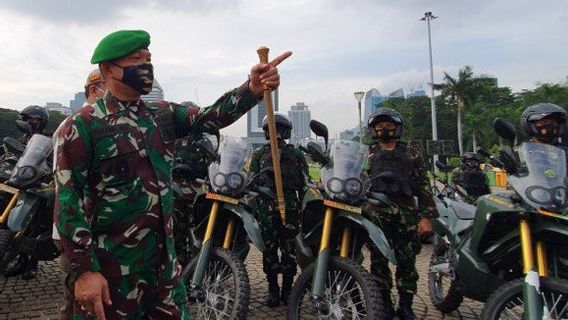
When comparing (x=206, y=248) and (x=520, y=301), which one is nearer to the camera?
(x=520, y=301)

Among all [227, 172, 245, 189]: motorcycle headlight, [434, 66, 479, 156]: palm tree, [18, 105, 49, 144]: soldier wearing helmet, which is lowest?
[227, 172, 245, 189]: motorcycle headlight

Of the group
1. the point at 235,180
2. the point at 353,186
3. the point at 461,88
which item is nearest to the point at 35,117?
the point at 235,180

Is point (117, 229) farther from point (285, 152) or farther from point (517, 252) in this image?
point (285, 152)

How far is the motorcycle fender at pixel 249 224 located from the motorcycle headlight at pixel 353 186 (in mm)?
771

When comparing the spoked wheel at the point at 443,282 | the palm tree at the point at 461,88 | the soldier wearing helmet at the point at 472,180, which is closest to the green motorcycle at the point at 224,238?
the spoked wheel at the point at 443,282

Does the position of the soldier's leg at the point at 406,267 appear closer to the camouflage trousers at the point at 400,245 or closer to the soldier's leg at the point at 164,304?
the camouflage trousers at the point at 400,245

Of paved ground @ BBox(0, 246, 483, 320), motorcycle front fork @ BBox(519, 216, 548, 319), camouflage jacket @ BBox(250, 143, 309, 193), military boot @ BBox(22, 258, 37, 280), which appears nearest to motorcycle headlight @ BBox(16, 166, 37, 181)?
paved ground @ BBox(0, 246, 483, 320)

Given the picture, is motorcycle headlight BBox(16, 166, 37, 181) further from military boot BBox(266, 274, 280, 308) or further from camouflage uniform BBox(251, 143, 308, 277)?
military boot BBox(266, 274, 280, 308)

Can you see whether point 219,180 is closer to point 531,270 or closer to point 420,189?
point 420,189

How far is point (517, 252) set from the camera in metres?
2.86

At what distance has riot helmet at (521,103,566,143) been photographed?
3.31m

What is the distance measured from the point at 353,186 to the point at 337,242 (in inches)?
18.3

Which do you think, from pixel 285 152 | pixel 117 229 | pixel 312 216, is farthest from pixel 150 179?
pixel 285 152

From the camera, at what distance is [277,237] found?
457 centimetres
